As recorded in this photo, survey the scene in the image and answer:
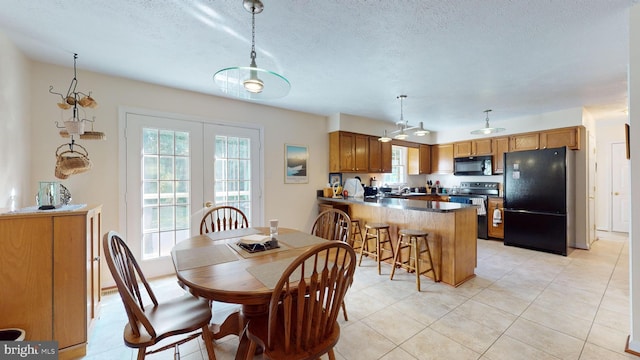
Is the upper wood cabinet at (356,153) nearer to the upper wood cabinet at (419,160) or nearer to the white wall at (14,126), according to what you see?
the upper wood cabinet at (419,160)

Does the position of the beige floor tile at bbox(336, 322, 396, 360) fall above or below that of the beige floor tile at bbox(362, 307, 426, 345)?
below

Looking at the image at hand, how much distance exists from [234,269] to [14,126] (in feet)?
7.71

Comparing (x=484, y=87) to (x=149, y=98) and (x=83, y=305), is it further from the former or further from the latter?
(x=83, y=305)

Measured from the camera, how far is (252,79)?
4.89ft

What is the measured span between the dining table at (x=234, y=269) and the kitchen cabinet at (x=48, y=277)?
0.70 metres

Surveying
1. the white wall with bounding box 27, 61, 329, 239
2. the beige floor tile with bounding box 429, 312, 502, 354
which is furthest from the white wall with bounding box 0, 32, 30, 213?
the beige floor tile with bounding box 429, 312, 502, 354

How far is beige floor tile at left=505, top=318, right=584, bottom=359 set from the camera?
180 cm


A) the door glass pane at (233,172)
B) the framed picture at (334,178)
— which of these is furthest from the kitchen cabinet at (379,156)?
the door glass pane at (233,172)

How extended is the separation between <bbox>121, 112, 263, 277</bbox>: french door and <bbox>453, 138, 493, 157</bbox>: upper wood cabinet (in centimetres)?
471

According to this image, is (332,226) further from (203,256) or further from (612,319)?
(612,319)

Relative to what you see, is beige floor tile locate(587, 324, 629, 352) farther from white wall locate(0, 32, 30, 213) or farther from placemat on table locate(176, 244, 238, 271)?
white wall locate(0, 32, 30, 213)

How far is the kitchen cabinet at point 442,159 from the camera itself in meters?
5.97

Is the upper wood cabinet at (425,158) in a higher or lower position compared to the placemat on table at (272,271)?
higher

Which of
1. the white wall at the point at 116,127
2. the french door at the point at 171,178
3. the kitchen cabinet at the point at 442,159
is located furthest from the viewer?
the kitchen cabinet at the point at 442,159
